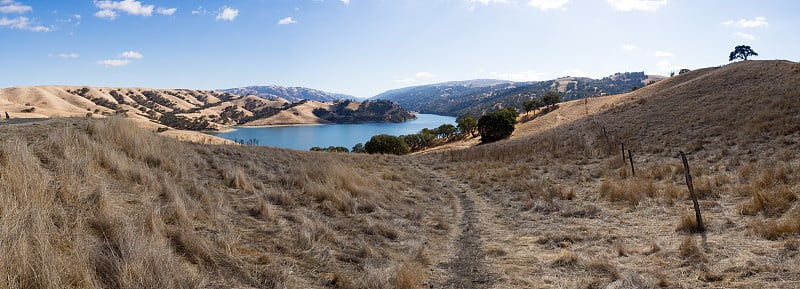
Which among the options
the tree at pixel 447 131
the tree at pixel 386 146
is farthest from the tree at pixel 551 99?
the tree at pixel 386 146

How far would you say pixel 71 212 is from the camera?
17.9 ft

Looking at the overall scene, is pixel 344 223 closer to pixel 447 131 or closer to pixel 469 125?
pixel 469 125

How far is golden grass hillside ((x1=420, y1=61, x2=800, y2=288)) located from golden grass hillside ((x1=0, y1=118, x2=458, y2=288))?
2391mm

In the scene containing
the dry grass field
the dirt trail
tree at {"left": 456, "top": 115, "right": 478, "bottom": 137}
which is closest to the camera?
the dry grass field

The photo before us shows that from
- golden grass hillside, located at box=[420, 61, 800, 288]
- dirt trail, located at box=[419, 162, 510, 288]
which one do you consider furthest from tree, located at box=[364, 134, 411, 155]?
dirt trail, located at box=[419, 162, 510, 288]

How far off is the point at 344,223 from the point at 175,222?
3.76m

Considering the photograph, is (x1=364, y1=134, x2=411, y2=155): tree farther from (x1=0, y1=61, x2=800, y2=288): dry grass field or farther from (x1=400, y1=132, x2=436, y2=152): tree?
(x1=0, y1=61, x2=800, y2=288): dry grass field

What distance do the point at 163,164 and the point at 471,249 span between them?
755 cm

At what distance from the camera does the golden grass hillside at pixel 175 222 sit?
4461mm

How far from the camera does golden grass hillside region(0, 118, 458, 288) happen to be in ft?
14.6

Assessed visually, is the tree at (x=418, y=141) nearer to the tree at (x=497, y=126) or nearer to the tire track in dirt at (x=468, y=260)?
the tree at (x=497, y=126)

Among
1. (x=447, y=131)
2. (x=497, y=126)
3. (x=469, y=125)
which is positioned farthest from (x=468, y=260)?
(x=447, y=131)

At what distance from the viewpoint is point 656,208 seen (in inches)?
435

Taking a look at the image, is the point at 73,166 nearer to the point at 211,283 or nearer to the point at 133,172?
the point at 133,172
